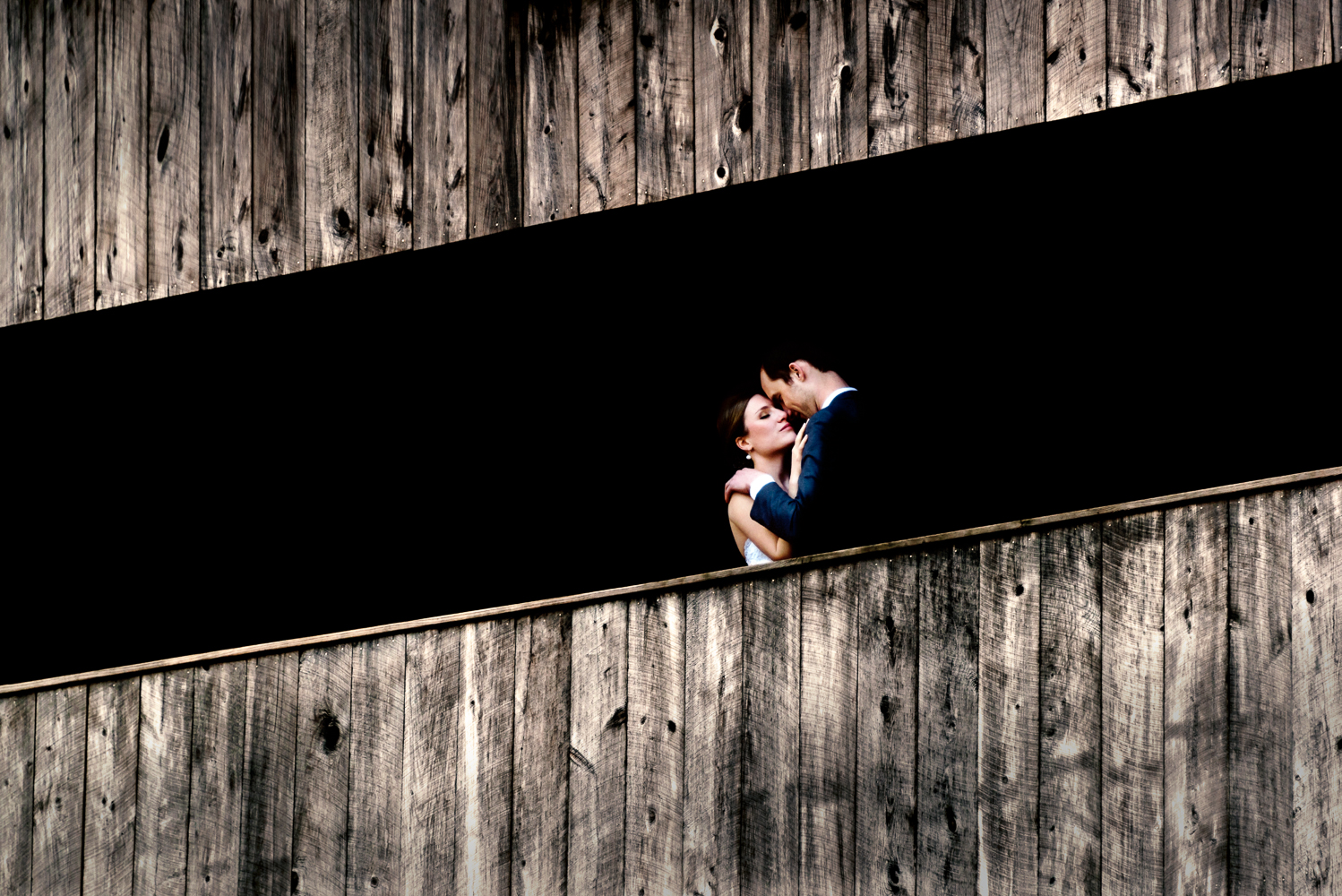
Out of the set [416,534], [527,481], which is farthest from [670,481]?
[416,534]

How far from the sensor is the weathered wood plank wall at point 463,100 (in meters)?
5.81

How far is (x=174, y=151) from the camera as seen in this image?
744 centimetres

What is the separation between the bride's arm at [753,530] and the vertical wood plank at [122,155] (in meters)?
2.96

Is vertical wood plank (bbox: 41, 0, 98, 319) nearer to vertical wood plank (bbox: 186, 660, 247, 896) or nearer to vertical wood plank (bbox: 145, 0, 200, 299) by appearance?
vertical wood plank (bbox: 145, 0, 200, 299)

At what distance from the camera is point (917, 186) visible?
266 inches

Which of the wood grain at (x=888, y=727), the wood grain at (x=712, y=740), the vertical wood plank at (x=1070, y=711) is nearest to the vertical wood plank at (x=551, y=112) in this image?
the wood grain at (x=712, y=740)

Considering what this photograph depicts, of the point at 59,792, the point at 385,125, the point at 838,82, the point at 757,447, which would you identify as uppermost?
the point at 385,125

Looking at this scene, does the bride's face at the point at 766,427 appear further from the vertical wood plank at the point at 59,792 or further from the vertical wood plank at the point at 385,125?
the vertical wood plank at the point at 59,792

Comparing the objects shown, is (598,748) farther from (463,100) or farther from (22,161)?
(22,161)

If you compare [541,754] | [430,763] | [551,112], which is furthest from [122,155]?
[541,754]

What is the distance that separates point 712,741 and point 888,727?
0.67 metres

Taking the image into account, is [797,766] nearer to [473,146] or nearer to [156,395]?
[473,146]

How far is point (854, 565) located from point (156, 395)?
15.7 feet

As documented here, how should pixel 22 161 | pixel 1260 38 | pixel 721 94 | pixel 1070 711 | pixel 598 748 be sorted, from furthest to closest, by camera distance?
pixel 22 161 → pixel 721 94 → pixel 598 748 → pixel 1260 38 → pixel 1070 711
